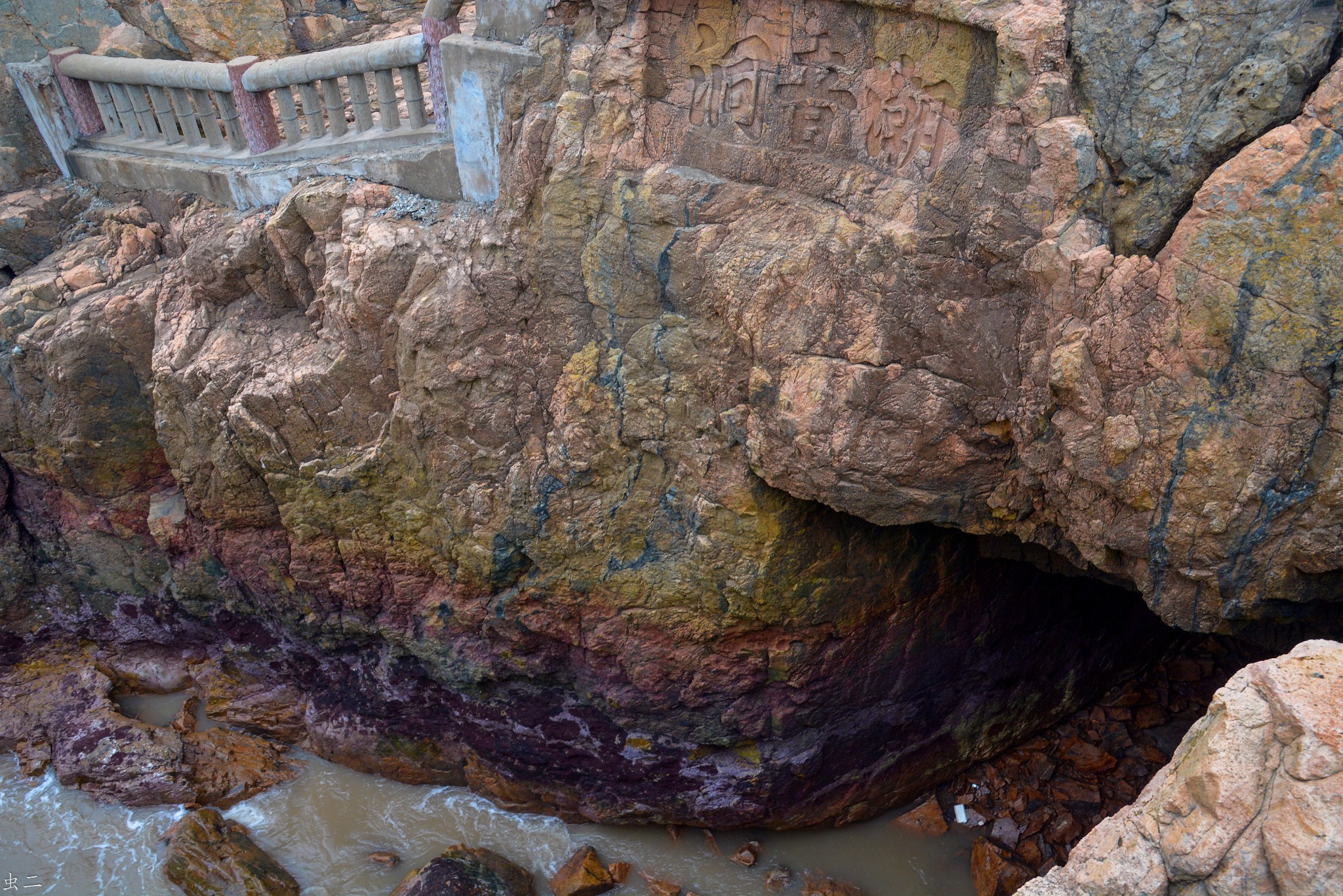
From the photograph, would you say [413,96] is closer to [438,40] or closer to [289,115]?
[438,40]

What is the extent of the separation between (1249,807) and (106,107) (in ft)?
30.2

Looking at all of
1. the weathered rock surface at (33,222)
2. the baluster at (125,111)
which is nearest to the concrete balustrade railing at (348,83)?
the baluster at (125,111)

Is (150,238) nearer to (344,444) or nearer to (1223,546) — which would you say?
(344,444)

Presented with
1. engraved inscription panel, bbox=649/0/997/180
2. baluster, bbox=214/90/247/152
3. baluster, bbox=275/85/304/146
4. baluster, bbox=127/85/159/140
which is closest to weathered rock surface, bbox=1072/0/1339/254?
engraved inscription panel, bbox=649/0/997/180

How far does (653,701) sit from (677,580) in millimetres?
995

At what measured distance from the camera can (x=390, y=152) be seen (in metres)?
6.34

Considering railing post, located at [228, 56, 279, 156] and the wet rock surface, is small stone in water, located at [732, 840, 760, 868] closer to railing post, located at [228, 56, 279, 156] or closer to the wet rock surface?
the wet rock surface

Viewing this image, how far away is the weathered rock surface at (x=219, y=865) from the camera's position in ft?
21.2

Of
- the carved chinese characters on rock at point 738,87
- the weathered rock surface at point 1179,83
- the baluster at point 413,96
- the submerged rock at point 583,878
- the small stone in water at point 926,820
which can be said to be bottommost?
the submerged rock at point 583,878

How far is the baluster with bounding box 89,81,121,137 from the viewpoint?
7793 mm

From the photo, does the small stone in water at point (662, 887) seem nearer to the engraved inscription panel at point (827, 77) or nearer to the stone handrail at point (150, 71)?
the engraved inscription panel at point (827, 77)

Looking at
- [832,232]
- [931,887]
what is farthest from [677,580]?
[931,887]

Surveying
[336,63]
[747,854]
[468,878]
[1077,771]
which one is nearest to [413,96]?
[336,63]

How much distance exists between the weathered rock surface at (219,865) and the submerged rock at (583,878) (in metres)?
1.89
